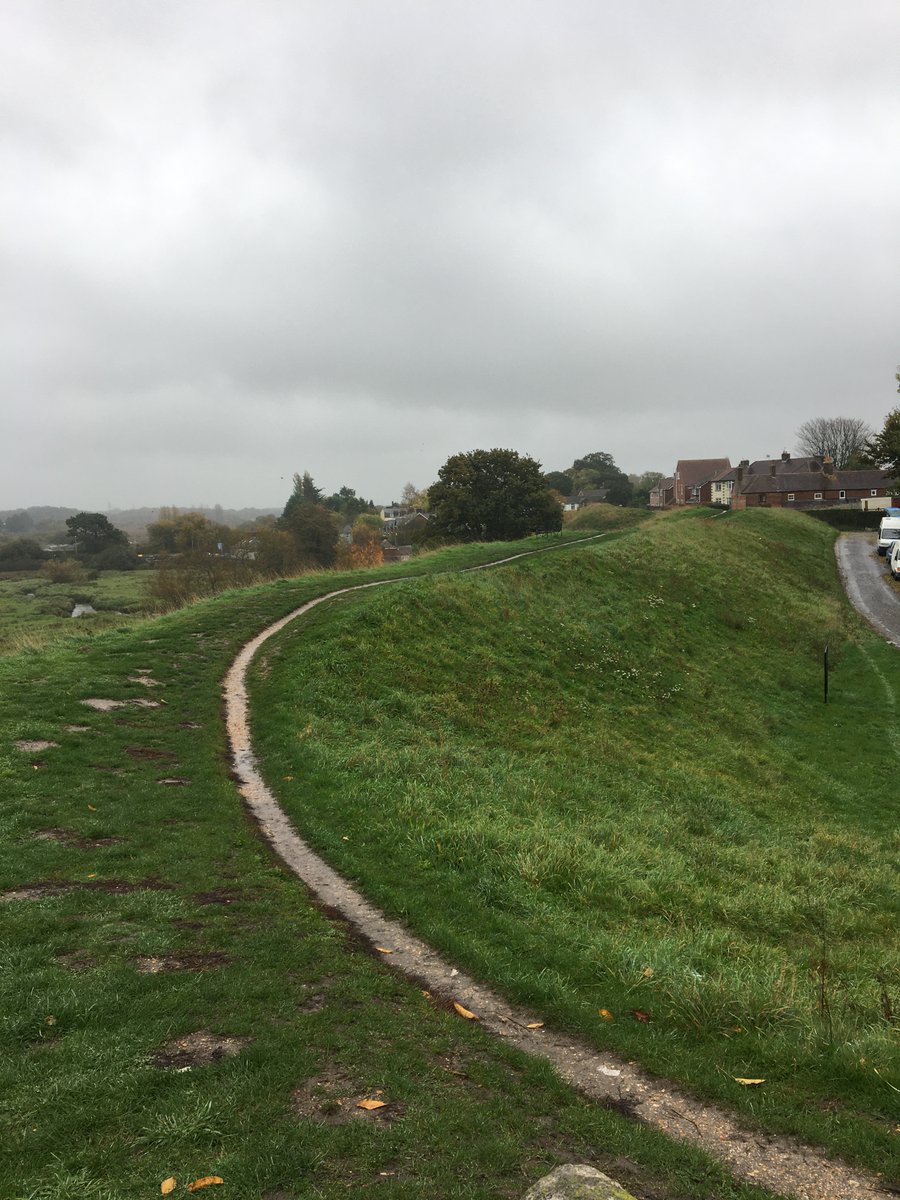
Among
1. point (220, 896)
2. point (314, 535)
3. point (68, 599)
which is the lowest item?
point (220, 896)

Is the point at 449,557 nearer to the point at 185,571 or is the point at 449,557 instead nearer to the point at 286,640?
the point at 286,640

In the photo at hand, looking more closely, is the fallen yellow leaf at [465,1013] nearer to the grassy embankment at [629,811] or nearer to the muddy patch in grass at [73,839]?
the grassy embankment at [629,811]

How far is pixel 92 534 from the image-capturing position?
10944 cm

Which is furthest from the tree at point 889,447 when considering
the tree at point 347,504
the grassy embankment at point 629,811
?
the tree at point 347,504

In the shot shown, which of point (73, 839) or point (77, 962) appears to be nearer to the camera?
point (77, 962)

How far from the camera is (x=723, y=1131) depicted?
5.52m

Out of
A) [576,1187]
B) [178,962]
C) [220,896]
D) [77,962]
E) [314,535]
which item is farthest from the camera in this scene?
[314,535]

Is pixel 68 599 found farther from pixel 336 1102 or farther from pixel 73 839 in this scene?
pixel 336 1102

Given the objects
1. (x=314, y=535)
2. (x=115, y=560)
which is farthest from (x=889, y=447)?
(x=115, y=560)

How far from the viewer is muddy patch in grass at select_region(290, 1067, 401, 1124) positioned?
520 cm

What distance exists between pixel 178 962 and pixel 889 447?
55.5 m

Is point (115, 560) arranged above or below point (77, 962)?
above

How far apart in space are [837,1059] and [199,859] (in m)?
7.72

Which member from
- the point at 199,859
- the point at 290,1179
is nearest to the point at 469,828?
the point at 199,859
